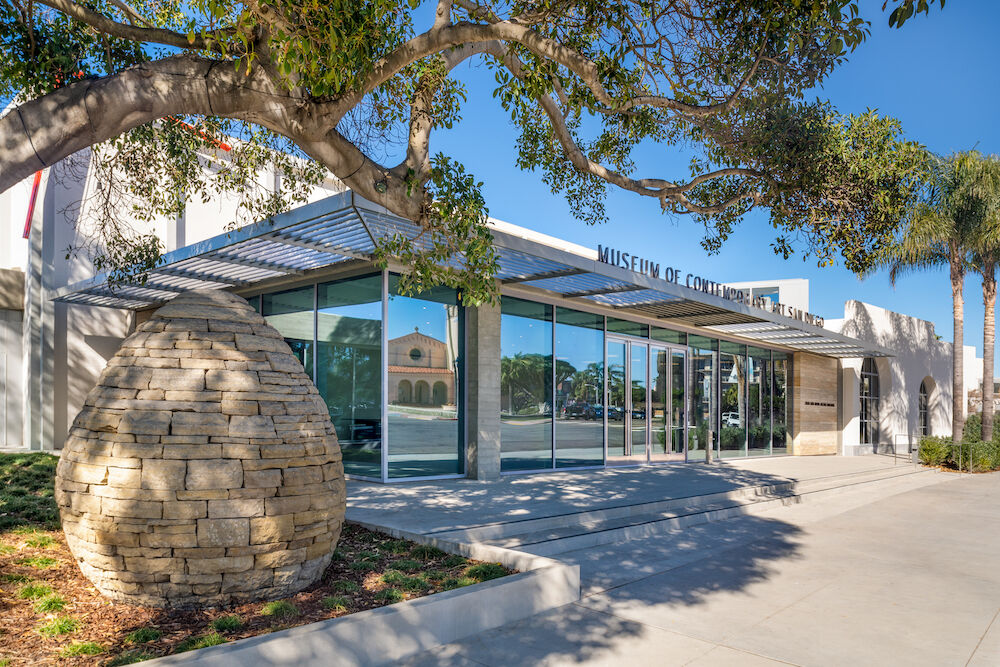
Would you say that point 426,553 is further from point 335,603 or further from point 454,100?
point 454,100

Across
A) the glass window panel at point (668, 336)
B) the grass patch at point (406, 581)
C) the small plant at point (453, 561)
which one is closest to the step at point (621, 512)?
the small plant at point (453, 561)

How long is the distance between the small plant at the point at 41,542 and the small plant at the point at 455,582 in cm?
352

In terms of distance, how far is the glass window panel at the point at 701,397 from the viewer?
730 inches

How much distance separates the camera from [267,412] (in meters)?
5.19

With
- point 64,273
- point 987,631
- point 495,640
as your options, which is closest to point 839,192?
point 987,631

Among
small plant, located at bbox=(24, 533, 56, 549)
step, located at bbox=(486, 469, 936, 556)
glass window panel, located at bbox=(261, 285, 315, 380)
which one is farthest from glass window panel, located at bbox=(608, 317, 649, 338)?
small plant, located at bbox=(24, 533, 56, 549)

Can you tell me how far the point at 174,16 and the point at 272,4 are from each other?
16.2 ft

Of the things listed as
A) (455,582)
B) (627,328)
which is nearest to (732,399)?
(627,328)

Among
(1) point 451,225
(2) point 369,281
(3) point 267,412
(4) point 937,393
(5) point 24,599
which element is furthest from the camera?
(4) point 937,393

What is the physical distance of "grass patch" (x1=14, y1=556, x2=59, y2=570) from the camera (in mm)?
5562

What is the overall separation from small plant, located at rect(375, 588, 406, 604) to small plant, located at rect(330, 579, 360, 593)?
0.23 m

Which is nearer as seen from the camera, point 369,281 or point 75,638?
point 75,638

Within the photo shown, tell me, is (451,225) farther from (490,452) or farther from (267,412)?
(490,452)

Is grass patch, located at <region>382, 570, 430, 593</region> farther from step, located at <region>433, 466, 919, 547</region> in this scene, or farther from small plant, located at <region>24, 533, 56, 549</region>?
small plant, located at <region>24, 533, 56, 549</region>
